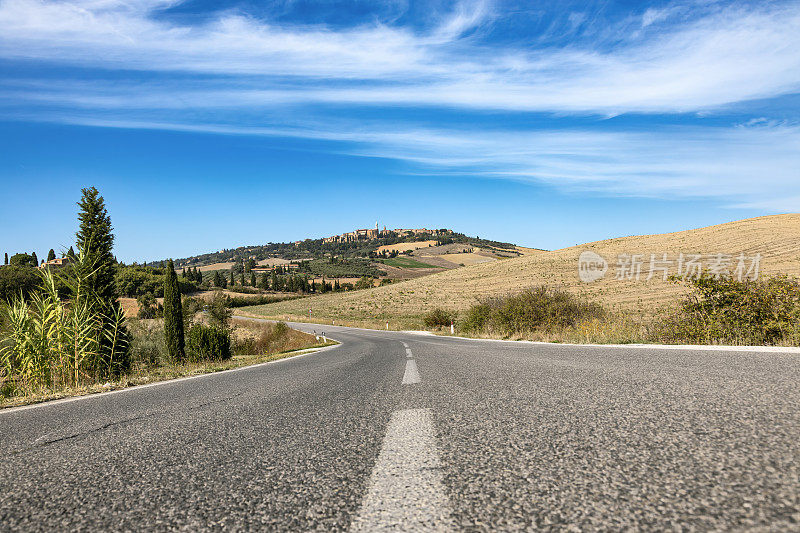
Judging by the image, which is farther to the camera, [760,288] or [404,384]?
[760,288]

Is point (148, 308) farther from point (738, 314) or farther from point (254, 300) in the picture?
point (738, 314)

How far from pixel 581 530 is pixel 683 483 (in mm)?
539

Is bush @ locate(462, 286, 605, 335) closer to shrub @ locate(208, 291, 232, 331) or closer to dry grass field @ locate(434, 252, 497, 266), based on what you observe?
shrub @ locate(208, 291, 232, 331)

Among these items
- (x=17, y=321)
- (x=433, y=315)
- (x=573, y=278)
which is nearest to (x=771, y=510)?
(x=17, y=321)

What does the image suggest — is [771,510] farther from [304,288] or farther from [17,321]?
[304,288]

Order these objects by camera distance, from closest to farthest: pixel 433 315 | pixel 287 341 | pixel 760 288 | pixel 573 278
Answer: pixel 760 288
pixel 287 341
pixel 433 315
pixel 573 278

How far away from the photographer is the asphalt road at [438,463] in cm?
143

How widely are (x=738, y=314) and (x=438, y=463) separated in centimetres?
1057

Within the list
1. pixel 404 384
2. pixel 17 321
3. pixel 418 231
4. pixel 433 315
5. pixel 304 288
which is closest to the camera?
pixel 404 384

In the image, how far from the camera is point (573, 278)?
52.6 meters

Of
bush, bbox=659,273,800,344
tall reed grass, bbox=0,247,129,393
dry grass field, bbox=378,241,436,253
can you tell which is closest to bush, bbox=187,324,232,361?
tall reed grass, bbox=0,247,129,393

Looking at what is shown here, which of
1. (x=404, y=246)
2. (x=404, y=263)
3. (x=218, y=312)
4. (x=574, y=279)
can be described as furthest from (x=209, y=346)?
(x=404, y=246)

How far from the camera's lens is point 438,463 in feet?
6.46

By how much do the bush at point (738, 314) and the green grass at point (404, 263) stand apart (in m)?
97.7
